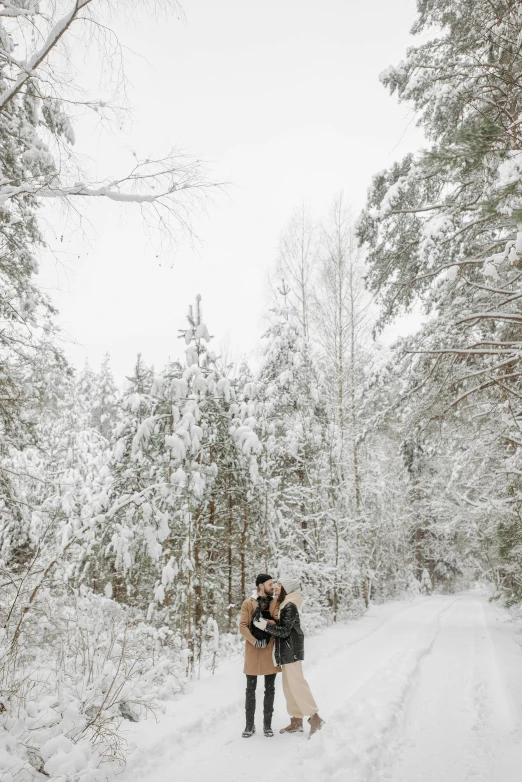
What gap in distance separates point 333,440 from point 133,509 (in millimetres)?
7971

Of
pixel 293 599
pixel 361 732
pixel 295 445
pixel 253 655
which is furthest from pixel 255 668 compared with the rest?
pixel 295 445

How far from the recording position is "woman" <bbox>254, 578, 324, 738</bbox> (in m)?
4.77

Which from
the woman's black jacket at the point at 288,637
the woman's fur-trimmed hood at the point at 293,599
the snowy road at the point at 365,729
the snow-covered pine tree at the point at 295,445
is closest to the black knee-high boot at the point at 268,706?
the snowy road at the point at 365,729

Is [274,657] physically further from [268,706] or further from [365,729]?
[365,729]

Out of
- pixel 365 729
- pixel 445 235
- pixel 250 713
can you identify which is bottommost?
pixel 365 729

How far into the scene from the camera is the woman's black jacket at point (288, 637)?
16.2ft

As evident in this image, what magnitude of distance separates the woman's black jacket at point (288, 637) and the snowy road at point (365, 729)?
2.42ft

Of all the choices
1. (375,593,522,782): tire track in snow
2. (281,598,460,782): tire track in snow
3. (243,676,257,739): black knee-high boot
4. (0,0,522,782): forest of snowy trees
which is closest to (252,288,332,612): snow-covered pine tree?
(0,0,522,782): forest of snowy trees

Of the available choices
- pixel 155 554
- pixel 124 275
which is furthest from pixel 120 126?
pixel 155 554

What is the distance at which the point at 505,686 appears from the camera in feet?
21.6

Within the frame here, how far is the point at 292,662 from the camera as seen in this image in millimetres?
4969

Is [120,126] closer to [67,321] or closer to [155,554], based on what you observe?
[67,321]

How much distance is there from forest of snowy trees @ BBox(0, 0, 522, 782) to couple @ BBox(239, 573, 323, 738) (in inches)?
49.8

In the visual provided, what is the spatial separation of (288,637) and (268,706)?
2.35 feet
